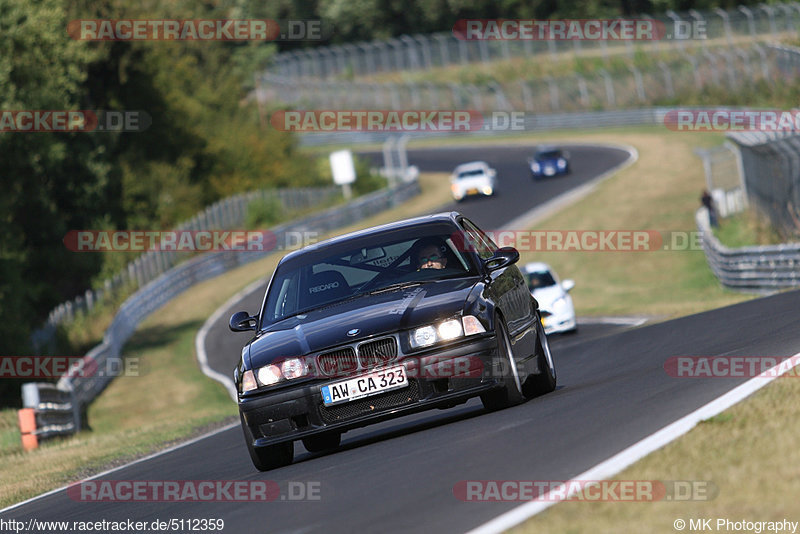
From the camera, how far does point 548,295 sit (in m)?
23.5

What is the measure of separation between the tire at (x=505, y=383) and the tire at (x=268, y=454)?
1.49 m

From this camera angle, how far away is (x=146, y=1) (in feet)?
225

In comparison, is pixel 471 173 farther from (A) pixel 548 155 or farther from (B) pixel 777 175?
(B) pixel 777 175

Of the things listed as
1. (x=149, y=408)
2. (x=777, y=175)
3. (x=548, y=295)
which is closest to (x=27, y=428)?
(x=149, y=408)

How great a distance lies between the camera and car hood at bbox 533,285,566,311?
23359 millimetres

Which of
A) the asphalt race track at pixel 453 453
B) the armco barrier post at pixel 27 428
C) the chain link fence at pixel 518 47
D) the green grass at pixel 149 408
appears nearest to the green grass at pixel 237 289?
the green grass at pixel 149 408

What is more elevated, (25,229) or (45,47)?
(45,47)

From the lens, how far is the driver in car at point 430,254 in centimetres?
1059

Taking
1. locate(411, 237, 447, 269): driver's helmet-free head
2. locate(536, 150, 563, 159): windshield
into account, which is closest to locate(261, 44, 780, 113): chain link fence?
locate(536, 150, 563, 159): windshield

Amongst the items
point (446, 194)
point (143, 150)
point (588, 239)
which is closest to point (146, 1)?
point (143, 150)

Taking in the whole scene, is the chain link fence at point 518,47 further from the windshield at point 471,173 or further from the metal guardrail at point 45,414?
the metal guardrail at point 45,414

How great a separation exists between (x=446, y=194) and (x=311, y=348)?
54.4 meters

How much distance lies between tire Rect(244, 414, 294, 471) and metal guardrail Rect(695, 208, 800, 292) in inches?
628

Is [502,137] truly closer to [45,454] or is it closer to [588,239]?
[588,239]
